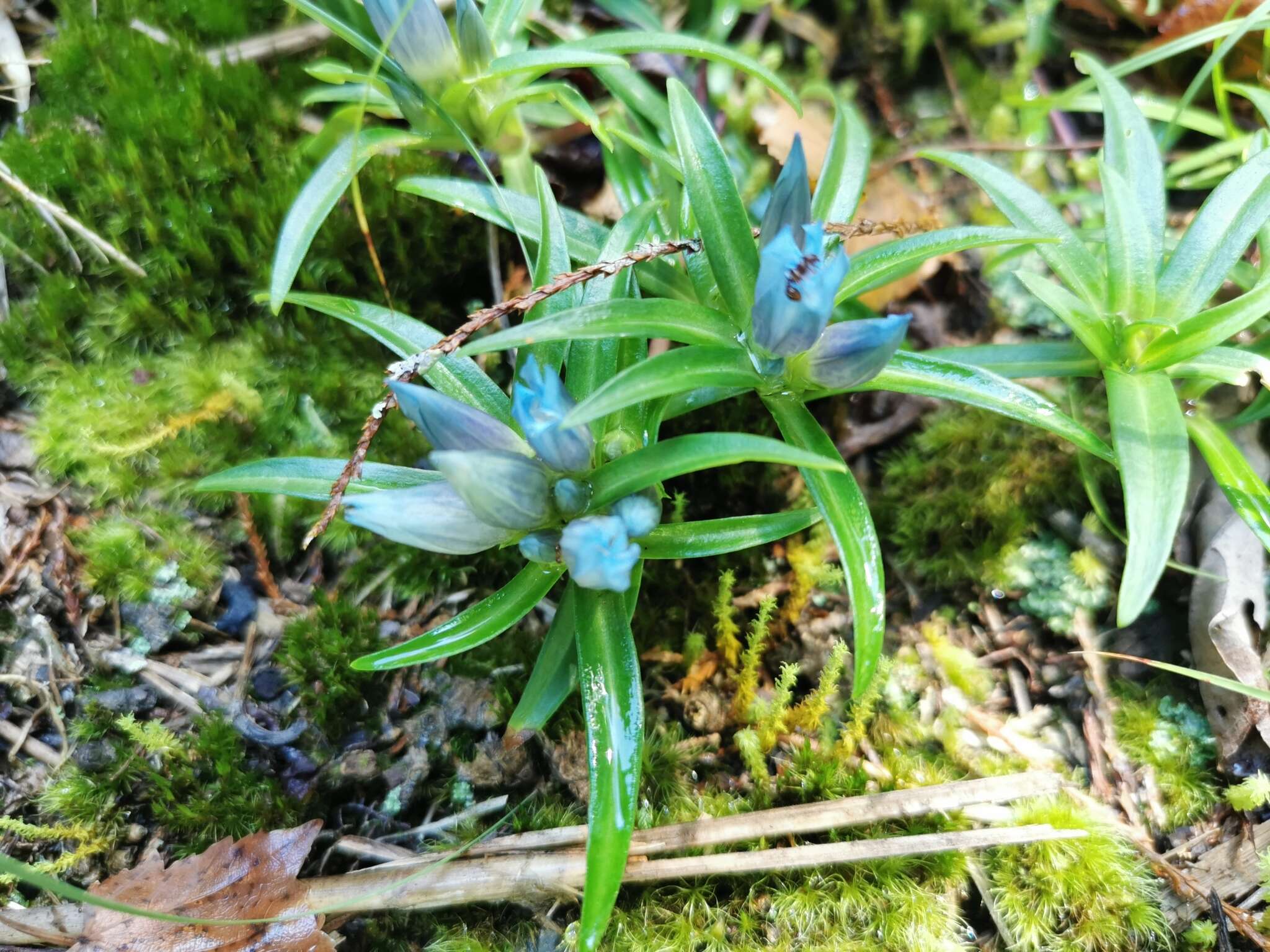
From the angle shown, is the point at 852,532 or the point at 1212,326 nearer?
the point at 852,532

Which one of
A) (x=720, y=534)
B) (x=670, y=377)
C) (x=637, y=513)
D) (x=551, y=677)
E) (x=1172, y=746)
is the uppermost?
(x=670, y=377)

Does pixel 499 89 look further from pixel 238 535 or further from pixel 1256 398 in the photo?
pixel 1256 398

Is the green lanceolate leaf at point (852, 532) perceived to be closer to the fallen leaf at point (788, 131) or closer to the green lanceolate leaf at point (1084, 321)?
the green lanceolate leaf at point (1084, 321)

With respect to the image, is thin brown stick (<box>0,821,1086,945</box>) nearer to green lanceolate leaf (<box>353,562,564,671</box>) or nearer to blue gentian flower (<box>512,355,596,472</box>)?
green lanceolate leaf (<box>353,562,564,671</box>)

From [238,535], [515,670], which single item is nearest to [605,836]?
[515,670]

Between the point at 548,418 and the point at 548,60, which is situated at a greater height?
the point at 548,60

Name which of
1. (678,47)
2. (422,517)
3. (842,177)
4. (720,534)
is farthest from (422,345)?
(842,177)

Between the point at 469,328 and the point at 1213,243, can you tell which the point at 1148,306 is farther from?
the point at 469,328
